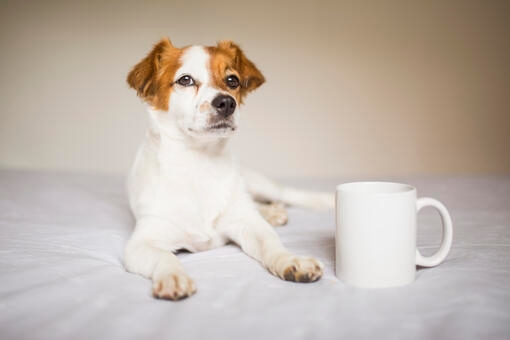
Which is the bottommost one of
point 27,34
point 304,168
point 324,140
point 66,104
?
point 304,168

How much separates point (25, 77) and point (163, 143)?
10.3 feet

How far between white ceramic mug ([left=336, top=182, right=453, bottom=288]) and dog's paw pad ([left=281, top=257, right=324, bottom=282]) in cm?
7

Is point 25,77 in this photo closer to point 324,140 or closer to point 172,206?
point 324,140

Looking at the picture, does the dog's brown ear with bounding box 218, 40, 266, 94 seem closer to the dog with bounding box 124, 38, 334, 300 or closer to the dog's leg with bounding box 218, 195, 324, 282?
the dog with bounding box 124, 38, 334, 300

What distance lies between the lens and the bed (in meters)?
0.90

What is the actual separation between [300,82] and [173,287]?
3465 mm

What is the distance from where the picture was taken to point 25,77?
4.21 metres

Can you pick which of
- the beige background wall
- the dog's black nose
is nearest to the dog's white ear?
the dog's black nose

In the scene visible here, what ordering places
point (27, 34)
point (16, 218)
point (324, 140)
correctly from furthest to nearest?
point (324, 140), point (27, 34), point (16, 218)

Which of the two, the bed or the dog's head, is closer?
the bed

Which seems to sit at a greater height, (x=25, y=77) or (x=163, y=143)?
(x=25, y=77)

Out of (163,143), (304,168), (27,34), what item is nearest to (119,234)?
(163,143)

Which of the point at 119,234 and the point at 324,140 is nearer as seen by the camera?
the point at 119,234

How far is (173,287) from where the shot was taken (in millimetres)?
1073
